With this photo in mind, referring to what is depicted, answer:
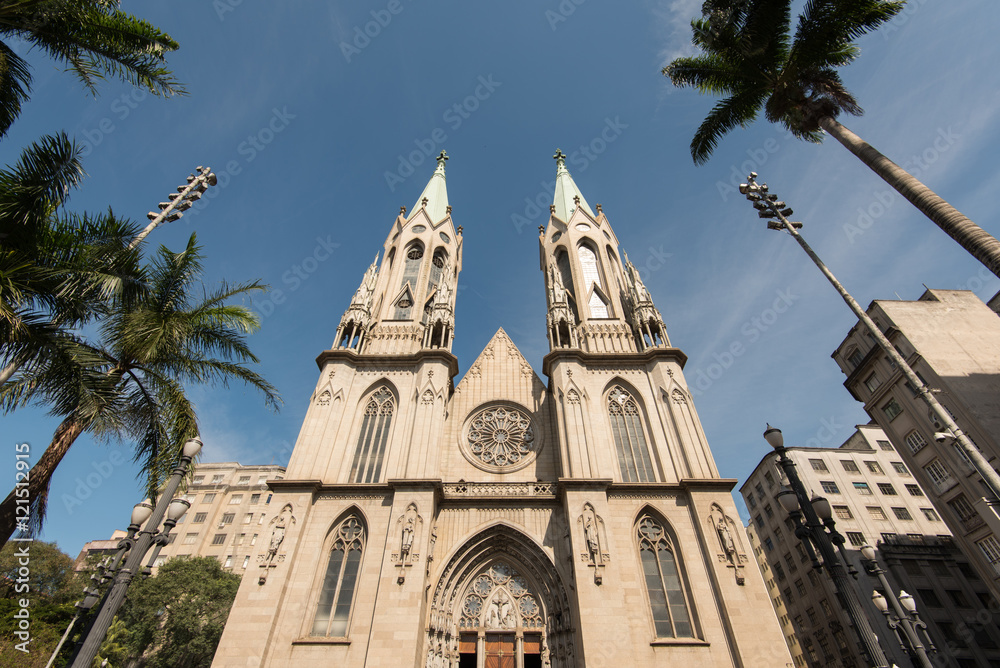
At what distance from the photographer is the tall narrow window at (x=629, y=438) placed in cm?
1997

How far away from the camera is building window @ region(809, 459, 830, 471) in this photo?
131 ft

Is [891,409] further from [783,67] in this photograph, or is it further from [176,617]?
[176,617]

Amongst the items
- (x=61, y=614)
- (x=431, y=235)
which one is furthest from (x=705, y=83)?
(x=61, y=614)

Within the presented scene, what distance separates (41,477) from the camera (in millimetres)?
9547

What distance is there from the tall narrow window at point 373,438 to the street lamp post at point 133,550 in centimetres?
1127

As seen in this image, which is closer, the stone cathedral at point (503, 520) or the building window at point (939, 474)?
the stone cathedral at point (503, 520)

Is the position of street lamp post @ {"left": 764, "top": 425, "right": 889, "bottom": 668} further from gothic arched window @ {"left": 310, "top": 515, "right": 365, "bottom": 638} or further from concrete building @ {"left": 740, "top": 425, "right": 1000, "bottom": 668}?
concrete building @ {"left": 740, "top": 425, "right": 1000, "bottom": 668}

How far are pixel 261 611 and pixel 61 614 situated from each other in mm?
21634

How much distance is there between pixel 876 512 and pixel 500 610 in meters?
34.3

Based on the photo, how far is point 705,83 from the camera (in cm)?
1561

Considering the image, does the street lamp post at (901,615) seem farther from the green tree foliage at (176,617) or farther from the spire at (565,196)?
the green tree foliage at (176,617)

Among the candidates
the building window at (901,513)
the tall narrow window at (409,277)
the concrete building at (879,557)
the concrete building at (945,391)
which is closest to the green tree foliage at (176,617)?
the tall narrow window at (409,277)

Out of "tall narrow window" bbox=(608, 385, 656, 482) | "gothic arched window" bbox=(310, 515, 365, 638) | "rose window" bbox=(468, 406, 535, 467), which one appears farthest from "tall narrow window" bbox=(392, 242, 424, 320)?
"tall narrow window" bbox=(608, 385, 656, 482)

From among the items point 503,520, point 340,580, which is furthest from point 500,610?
point 340,580
